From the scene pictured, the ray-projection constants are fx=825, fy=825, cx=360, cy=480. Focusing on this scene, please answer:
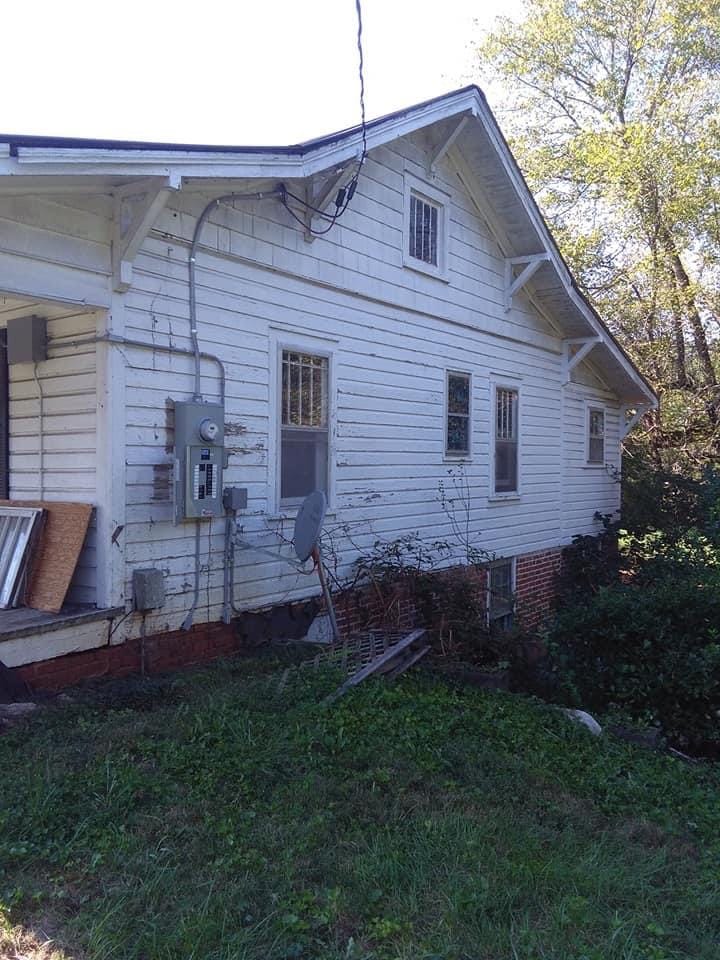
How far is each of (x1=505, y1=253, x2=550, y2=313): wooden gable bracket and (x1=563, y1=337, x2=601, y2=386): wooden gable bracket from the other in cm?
207

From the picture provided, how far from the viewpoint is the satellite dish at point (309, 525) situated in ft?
21.4

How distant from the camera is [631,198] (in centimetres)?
1856

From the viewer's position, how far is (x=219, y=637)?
6.91 meters

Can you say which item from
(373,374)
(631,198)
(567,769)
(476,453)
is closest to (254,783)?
(567,769)

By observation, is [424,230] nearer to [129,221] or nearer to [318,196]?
[318,196]

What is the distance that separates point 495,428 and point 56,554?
23.1ft

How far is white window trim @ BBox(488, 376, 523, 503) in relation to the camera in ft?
37.4

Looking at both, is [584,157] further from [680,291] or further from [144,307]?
[144,307]

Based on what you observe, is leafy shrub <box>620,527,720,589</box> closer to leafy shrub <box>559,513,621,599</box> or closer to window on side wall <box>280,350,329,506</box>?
leafy shrub <box>559,513,621,599</box>

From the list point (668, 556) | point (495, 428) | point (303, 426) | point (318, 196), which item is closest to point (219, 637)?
point (303, 426)

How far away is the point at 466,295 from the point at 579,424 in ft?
15.6

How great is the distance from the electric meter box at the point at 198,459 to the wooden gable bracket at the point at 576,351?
8393mm

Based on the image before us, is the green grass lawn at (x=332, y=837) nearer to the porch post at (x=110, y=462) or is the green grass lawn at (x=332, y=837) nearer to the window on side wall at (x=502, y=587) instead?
the porch post at (x=110, y=462)

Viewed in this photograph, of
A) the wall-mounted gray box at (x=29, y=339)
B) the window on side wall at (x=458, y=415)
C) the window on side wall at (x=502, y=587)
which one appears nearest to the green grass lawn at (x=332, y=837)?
the wall-mounted gray box at (x=29, y=339)
